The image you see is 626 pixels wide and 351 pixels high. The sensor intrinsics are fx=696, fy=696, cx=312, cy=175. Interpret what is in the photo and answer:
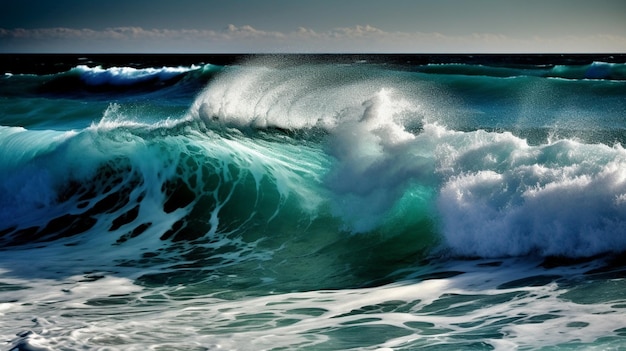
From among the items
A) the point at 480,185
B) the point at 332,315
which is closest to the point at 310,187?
the point at 480,185

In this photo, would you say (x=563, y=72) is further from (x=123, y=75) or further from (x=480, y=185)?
(x=480, y=185)

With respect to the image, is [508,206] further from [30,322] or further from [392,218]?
[30,322]

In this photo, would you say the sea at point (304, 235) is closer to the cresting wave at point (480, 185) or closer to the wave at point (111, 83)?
the cresting wave at point (480, 185)

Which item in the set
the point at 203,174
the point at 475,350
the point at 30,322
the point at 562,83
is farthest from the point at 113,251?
the point at 562,83

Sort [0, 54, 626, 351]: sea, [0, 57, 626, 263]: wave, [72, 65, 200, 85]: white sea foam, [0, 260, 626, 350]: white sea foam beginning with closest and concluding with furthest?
[0, 260, 626, 350]: white sea foam → [0, 54, 626, 351]: sea → [0, 57, 626, 263]: wave → [72, 65, 200, 85]: white sea foam

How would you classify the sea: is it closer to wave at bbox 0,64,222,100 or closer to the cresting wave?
the cresting wave

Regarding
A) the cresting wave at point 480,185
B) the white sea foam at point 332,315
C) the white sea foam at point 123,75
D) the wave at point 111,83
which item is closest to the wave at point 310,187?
the cresting wave at point 480,185

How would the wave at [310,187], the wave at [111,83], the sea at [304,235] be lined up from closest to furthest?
the sea at [304,235] < the wave at [310,187] < the wave at [111,83]

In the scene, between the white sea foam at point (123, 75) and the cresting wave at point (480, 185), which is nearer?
the cresting wave at point (480, 185)

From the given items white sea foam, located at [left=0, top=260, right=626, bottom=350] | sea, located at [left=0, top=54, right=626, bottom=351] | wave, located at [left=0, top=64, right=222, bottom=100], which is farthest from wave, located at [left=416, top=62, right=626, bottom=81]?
white sea foam, located at [left=0, top=260, right=626, bottom=350]
